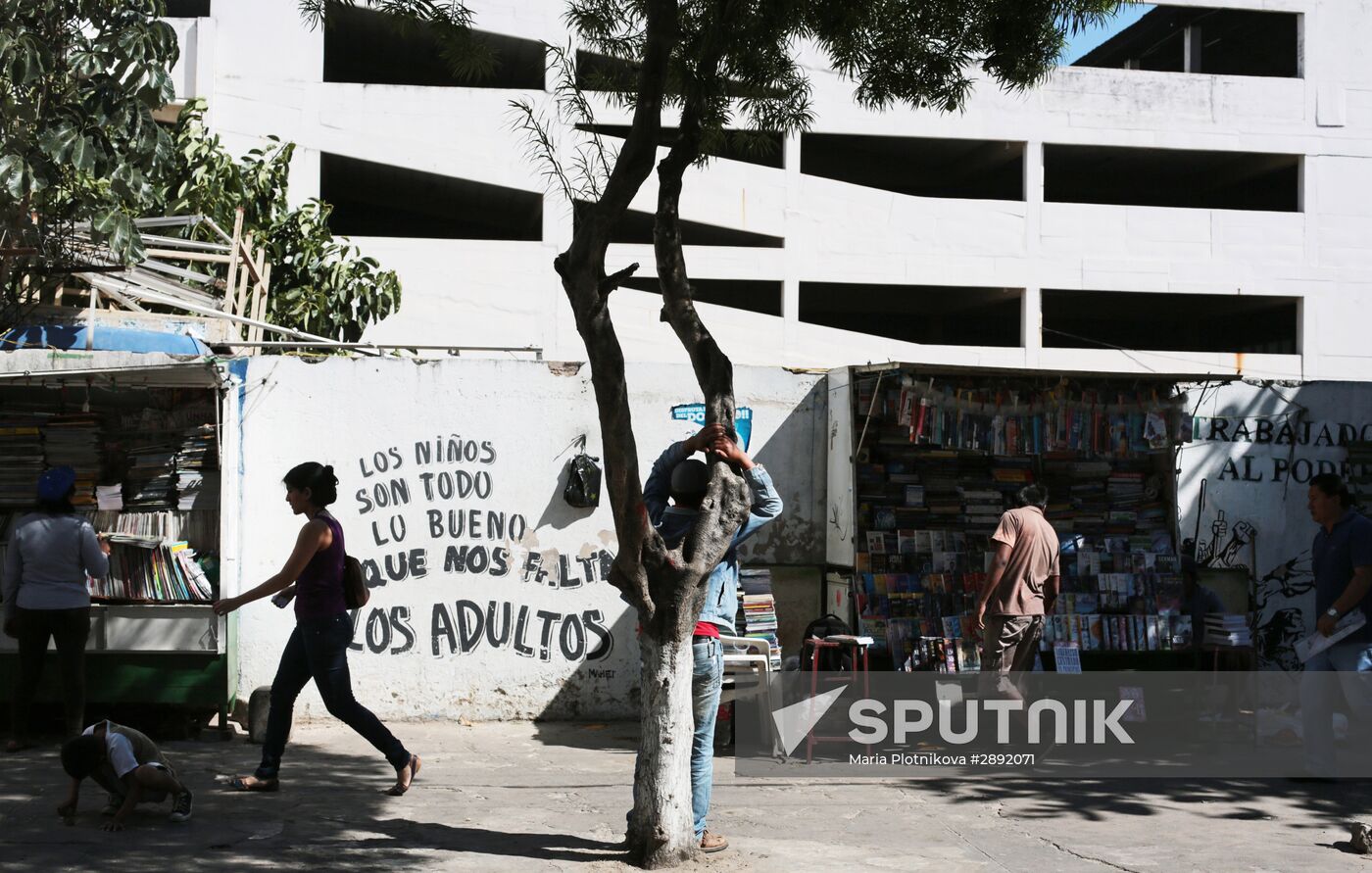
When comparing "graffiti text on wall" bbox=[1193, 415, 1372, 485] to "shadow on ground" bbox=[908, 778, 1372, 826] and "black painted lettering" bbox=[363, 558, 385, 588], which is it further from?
"black painted lettering" bbox=[363, 558, 385, 588]

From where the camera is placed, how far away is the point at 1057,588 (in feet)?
29.4

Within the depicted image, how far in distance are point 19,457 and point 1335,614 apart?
8818mm

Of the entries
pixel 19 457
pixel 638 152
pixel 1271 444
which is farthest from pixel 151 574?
pixel 1271 444

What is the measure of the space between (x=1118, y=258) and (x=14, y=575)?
2412 centimetres

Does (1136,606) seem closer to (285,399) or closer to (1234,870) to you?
(1234,870)

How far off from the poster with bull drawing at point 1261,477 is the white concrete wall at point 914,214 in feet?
48.6

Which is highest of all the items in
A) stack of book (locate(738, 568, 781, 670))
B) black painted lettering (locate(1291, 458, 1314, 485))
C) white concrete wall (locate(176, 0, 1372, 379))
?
white concrete wall (locate(176, 0, 1372, 379))

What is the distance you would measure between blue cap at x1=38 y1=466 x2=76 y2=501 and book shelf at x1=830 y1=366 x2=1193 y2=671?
5.38 meters

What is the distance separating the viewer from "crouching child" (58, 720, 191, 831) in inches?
242

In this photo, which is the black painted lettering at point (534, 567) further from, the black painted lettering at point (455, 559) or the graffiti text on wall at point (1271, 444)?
the graffiti text on wall at point (1271, 444)

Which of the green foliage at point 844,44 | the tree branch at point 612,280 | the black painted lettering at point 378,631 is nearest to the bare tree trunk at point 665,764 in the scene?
the tree branch at point 612,280

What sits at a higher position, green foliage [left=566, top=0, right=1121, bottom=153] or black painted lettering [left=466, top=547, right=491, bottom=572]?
green foliage [left=566, top=0, right=1121, bottom=153]

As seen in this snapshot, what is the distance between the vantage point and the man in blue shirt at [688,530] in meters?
6.00

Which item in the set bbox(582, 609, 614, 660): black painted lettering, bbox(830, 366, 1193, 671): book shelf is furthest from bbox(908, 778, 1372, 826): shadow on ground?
bbox(582, 609, 614, 660): black painted lettering
